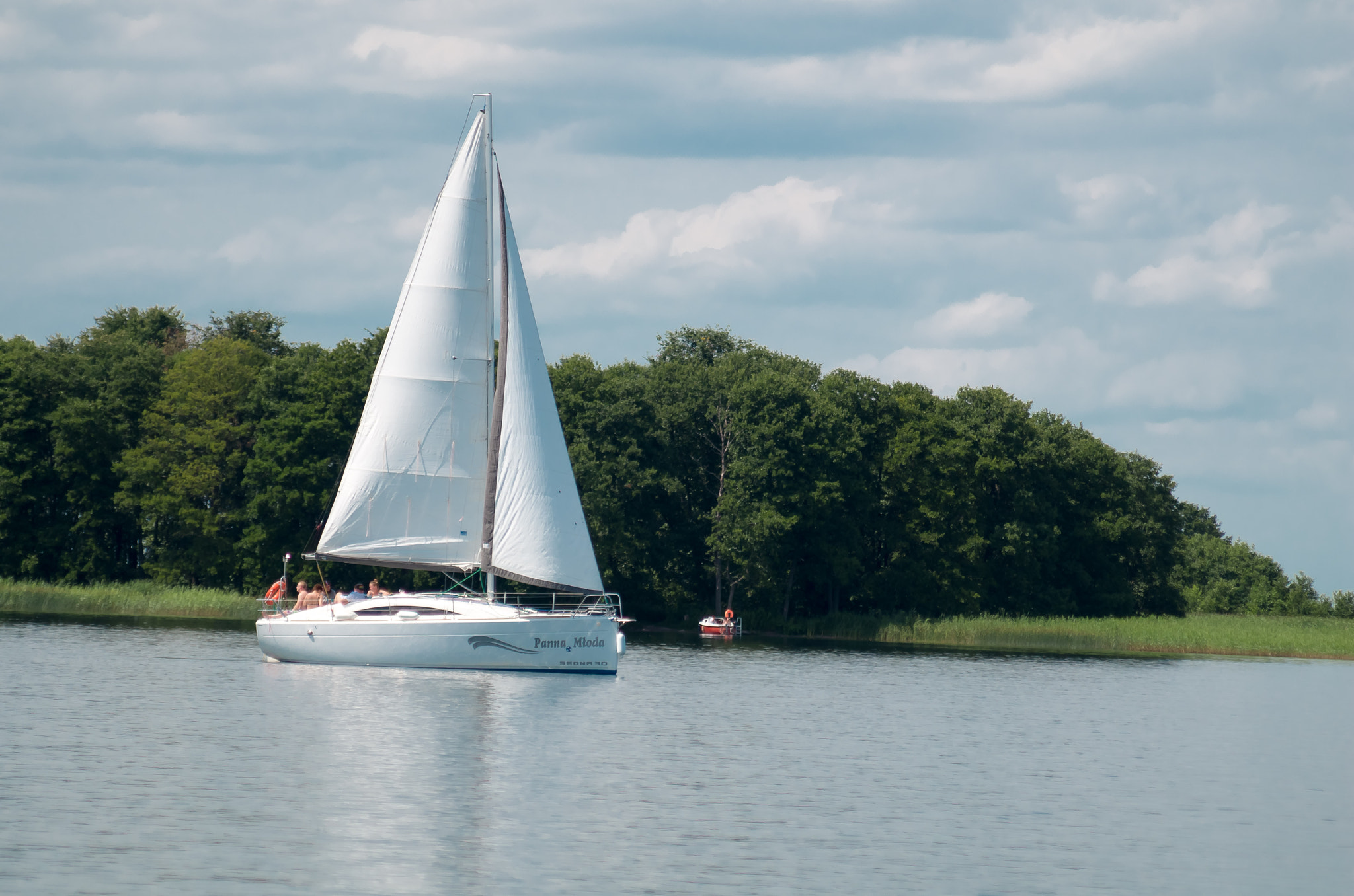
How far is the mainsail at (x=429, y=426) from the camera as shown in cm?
3969

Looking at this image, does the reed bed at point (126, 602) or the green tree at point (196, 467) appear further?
the green tree at point (196, 467)

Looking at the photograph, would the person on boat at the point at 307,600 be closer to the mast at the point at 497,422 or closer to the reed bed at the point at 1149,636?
the mast at the point at 497,422

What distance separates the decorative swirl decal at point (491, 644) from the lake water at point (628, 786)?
73 centimetres

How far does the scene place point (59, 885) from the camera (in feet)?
47.7

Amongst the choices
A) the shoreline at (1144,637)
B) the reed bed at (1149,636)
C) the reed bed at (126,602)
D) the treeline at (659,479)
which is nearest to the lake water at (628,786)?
the reed bed at (126,602)

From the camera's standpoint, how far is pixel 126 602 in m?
65.5

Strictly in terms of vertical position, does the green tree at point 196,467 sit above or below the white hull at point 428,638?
above

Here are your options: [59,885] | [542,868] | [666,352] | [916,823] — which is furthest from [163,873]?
[666,352]

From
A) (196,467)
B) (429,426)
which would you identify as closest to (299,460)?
(196,467)

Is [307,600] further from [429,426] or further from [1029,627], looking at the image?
[1029,627]

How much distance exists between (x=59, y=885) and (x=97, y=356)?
243 ft

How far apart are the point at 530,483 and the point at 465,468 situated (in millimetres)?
1916

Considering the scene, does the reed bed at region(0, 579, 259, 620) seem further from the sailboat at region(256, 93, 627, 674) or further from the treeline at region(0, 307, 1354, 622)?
the sailboat at region(256, 93, 627, 674)

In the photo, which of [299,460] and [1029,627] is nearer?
[1029,627]
